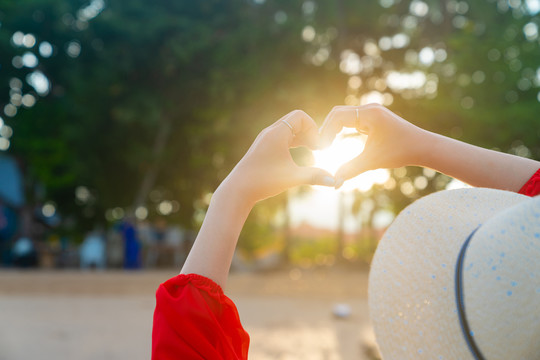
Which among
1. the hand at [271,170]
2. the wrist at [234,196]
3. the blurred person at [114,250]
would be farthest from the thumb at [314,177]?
the blurred person at [114,250]

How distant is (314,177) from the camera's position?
39.3 inches

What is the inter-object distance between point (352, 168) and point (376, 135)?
0.30 ft

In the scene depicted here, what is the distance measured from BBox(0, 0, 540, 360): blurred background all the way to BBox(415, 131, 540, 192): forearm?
11366 millimetres

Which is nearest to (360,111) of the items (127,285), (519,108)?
(127,285)

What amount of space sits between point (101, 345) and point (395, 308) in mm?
6157

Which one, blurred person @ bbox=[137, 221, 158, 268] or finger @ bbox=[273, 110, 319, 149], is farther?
blurred person @ bbox=[137, 221, 158, 268]

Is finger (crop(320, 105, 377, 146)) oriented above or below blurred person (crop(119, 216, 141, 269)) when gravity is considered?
above

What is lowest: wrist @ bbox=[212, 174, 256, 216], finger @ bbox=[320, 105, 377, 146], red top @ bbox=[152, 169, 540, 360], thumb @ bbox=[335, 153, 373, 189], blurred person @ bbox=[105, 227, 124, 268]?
blurred person @ bbox=[105, 227, 124, 268]

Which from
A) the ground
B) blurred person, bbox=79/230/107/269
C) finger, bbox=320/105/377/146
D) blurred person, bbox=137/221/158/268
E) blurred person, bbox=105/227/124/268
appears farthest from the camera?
blurred person, bbox=137/221/158/268

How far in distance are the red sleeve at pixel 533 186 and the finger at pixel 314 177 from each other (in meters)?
0.44

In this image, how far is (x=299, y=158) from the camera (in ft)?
51.0

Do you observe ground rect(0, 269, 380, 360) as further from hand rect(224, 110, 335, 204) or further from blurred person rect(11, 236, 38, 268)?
hand rect(224, 110, 335, 204)

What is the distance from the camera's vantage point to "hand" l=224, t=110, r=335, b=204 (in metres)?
0.93

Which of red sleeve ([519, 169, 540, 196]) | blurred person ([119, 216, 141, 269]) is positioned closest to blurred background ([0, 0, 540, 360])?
blurred person ([119, 216, 141, 269])
